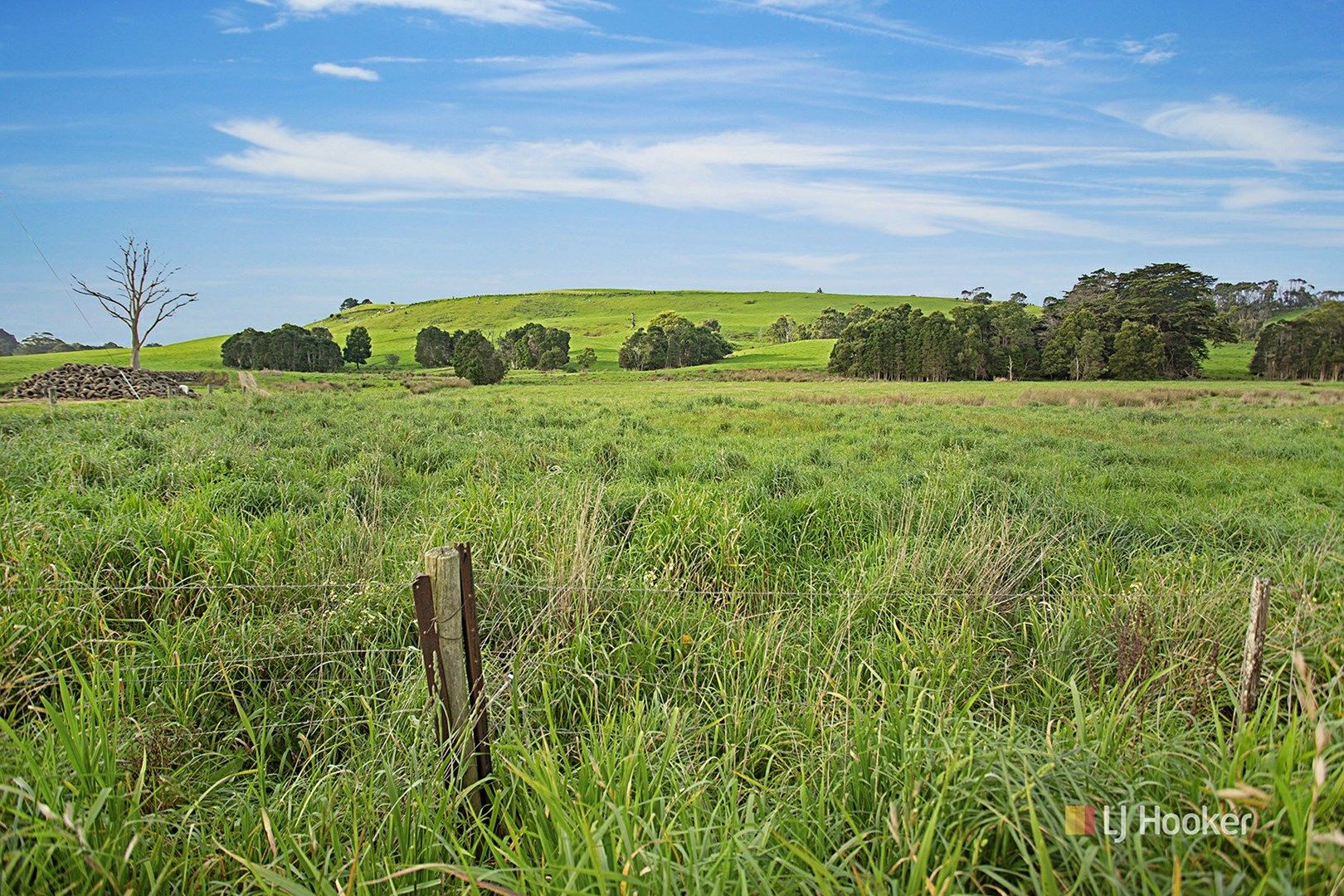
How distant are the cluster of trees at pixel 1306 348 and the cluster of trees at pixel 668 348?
56558 millimetres

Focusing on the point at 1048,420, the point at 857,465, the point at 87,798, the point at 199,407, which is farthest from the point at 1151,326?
the point at 87,798

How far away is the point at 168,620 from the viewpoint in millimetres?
4922

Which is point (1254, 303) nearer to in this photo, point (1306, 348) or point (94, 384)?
point (1306, 348)

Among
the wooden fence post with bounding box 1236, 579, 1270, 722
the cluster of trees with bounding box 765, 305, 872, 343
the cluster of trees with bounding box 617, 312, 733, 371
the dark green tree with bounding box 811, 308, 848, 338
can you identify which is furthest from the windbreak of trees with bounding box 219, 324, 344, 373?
the wooden fence post with bounding box 1236, 579, 1270, 722

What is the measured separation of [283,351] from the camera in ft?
255

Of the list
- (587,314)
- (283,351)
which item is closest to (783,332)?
(587,314)

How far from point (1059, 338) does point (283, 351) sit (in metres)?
83.3

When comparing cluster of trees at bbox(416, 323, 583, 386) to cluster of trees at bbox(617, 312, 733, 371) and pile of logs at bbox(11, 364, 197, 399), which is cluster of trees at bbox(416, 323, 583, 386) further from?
pile of logs at bbox(11, 364, 197, 399)

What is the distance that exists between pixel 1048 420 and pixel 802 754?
74.8 feet

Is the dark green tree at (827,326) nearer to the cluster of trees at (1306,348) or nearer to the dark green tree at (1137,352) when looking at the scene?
the dark green tree at (1137,352)

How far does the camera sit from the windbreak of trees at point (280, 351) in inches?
3009

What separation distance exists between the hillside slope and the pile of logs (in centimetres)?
5659

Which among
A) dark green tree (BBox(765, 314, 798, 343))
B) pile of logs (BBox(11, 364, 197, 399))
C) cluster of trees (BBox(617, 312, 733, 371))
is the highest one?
dark green tree (BBox(765, 314, 798, 343))

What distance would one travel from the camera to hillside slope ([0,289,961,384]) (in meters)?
104
